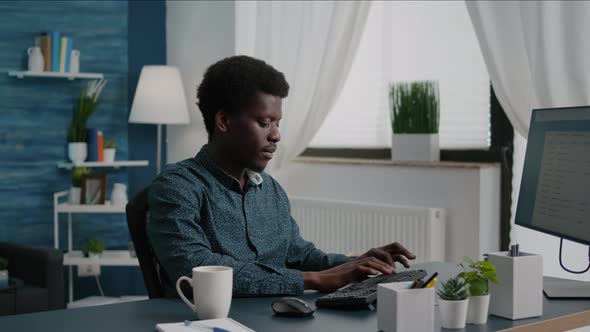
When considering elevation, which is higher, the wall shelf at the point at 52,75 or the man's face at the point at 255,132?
the wall shelf at the point at 52,75

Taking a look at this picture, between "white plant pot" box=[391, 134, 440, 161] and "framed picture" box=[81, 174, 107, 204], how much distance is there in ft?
5.59

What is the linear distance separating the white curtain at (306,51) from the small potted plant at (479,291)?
2702mm

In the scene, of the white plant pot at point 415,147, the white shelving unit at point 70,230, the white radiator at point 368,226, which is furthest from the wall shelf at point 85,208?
the white plant pot at point 415,147

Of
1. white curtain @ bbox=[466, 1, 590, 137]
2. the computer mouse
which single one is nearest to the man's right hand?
the computer mouse

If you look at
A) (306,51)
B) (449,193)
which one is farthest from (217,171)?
(306,51)

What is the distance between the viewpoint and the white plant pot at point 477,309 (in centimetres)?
149

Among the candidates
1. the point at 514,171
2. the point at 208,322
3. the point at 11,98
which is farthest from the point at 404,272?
the point at 11,98

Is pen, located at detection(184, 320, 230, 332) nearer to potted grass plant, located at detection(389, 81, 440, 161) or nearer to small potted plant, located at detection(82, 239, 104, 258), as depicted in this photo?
potted grass plant, located at detection(389, 81, 440, 161)

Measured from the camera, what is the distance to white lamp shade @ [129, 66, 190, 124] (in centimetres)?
458

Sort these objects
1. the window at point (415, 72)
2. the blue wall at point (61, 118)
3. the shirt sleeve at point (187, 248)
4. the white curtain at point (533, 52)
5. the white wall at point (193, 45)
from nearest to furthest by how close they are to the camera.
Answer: the shirt sleeve at point (187, 248) < the white curtain at point (533, 52) < the window at point (415, 72) < the blue wall at point (61, 118) < the white wall at point (193, 45)

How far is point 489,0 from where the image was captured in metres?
3.42

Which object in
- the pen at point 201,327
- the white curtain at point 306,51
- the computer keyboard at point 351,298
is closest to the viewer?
the pen at point 201,327

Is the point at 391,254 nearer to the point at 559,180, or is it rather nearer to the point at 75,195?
the point at 559,180

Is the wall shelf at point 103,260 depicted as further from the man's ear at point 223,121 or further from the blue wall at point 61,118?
the man's ear at point 223,121
